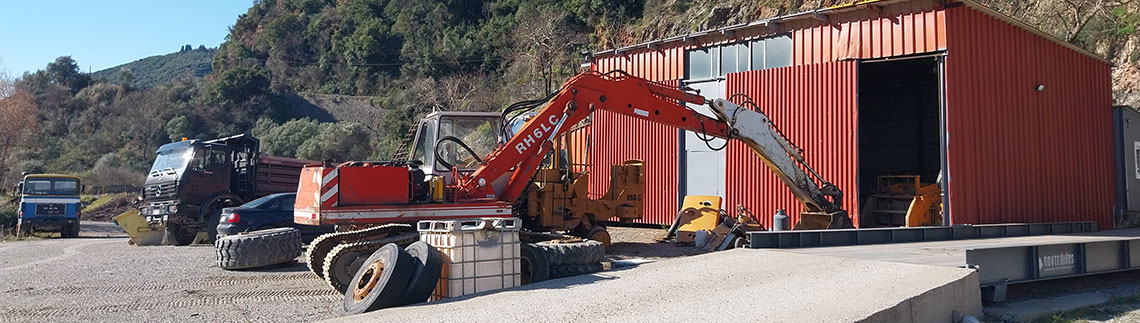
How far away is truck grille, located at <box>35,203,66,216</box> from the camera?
2220 centimetres

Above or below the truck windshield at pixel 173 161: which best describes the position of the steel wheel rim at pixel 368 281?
below

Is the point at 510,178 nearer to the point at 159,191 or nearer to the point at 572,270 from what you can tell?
the point at 572,270

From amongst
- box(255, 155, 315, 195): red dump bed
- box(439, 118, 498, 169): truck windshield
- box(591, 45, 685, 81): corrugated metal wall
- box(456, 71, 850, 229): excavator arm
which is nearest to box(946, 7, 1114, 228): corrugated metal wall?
box(456, 71, 850, 229): excavator arm

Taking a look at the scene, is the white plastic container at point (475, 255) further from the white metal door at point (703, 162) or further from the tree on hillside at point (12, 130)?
the tree on hillside at point (12, 130)

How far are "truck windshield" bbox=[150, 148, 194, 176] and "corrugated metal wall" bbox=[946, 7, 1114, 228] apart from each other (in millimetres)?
15569

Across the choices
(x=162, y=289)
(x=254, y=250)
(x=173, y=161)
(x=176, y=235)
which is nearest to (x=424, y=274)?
(x=162, y=289)

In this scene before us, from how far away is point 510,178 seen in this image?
11.0 m

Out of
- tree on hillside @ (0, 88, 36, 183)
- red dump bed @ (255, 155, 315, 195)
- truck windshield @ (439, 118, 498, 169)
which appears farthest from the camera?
tree on hillside @ (0, 88, 36, 183)

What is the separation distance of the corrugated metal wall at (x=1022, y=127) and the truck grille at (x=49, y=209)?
74.6 ft

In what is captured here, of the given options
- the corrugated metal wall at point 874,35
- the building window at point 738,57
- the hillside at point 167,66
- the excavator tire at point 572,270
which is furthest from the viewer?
the hillside at point 167,66

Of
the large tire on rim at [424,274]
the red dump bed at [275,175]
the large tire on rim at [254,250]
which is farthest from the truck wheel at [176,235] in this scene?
the large tire on rim at [424,274]

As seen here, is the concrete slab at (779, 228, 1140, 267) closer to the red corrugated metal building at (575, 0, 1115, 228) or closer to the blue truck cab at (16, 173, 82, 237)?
the red corrugated metal building at (575, 0, 1115, 228)

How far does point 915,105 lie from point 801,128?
6475 mm

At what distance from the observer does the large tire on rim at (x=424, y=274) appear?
6789 millimetres
